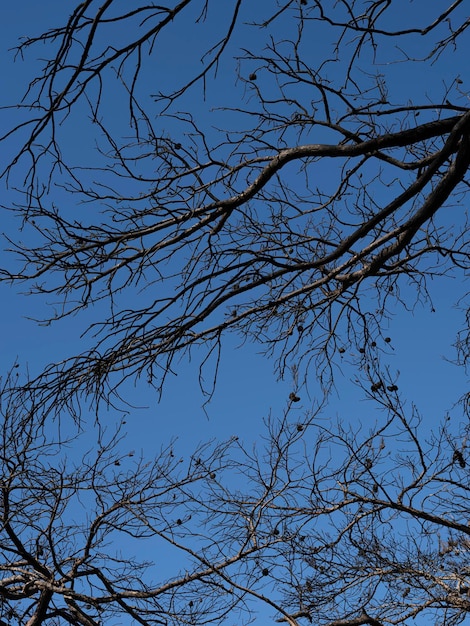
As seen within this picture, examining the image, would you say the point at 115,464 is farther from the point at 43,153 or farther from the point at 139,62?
the point at 139,62

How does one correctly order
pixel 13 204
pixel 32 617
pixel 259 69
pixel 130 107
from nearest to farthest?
1. pixel 130 107
2. pixel 13 204
3. pixel 259 69
4. pixel 32 617

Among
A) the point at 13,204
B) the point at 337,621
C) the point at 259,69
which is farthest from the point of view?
the point at 337,621

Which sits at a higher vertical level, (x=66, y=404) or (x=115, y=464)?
(x=115, y=464)

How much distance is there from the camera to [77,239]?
15.4 ft

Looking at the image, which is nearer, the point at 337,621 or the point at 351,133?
the point at 351,133

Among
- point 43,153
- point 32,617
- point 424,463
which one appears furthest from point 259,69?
point 32,617

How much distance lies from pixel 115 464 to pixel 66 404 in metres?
2.71

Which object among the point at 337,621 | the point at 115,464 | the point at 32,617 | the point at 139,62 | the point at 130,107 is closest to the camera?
the point at 139,62

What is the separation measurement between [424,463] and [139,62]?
4.81m

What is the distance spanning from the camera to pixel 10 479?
276 inches

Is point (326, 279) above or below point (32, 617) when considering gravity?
above

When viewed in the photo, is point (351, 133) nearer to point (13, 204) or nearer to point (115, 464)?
point (13, 204)

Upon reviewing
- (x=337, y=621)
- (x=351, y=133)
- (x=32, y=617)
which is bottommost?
(x=337, y=621)

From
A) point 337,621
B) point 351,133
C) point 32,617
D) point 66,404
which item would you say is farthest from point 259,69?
point 32,617
